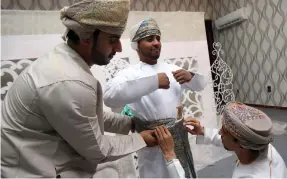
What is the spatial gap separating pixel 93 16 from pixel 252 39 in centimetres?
400

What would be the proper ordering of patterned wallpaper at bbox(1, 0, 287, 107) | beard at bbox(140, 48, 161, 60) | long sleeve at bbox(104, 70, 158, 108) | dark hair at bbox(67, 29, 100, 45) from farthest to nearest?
1. patterned wallpaper at bbox(1, 0, 287, 107)
2. beard at bbox(140, 48, 161, 60)
3. long sleeve at bbox(104, 70, 158, 108)
4. dark hair at bbox(67, 29, 100, 45)

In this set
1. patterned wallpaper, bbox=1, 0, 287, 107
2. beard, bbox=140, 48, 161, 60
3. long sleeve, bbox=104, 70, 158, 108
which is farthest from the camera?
patterned wallpaper, bbox=1, 0, 287, 107

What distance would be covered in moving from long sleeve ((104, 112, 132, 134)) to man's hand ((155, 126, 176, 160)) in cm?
32

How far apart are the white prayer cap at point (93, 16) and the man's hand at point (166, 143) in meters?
0.55

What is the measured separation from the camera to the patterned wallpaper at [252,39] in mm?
3817

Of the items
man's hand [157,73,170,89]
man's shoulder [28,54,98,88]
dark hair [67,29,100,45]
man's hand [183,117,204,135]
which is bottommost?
man's hand [183,117,204,135]

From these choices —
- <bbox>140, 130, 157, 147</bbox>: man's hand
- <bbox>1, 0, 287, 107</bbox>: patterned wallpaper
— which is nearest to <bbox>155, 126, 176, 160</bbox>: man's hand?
<bbox>140, 130, 157, 147</bbox>: man's hand

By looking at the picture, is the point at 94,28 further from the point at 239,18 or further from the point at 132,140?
the point at 239,18

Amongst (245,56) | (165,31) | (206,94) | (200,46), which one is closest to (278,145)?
(206,94)

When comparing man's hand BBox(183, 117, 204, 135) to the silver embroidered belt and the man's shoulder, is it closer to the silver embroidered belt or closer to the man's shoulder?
the silver embroidered belt

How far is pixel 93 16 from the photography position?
955 mm

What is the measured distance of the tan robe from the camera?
0.88m

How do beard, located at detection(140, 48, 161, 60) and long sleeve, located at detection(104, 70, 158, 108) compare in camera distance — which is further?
beard, located at detection(140, 48, 161, 60)

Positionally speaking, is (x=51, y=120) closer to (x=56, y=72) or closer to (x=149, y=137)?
(x=56, y=72)
